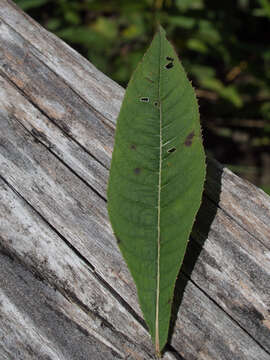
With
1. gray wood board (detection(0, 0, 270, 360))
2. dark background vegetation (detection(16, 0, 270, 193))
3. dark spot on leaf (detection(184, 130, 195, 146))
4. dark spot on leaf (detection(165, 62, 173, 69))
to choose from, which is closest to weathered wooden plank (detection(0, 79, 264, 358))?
gray wood board (detection(0, 0, 270, 360))

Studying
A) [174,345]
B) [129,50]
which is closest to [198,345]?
[174,345]

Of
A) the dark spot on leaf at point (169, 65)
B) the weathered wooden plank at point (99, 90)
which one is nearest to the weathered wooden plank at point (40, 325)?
the weathered wooden plank at point (99, 90)

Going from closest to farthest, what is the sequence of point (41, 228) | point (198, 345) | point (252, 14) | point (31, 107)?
point (198, 345), point (41, 228), point (31, 107), point (252, 14)

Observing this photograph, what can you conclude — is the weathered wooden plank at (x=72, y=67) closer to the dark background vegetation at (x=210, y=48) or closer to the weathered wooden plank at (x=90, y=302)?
the weathered wooden plank at (x=90, y=302)

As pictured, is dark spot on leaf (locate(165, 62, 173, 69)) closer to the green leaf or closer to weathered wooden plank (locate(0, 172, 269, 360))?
the green leaf

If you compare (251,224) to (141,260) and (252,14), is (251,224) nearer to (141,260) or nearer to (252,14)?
(141,260)

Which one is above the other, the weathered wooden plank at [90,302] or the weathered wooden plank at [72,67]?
the weathered wooden plank at [72,67]
